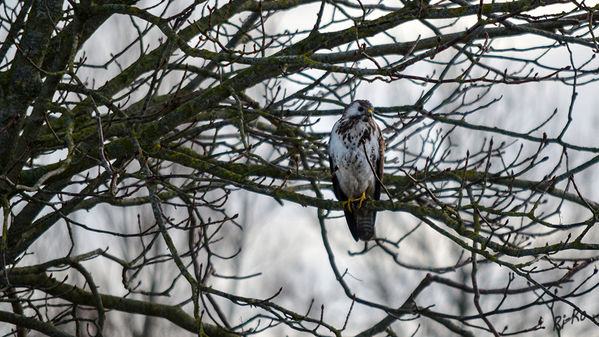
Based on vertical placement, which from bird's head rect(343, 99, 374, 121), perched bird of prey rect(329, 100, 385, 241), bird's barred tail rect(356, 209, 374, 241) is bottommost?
bird's barred tail rect(356, 209, 374, 241)

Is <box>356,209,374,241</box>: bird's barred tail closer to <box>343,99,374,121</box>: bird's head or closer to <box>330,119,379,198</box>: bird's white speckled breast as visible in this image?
<box>330,119,379,198</box>: bird's white speckled breast

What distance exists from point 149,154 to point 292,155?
3.95 ft

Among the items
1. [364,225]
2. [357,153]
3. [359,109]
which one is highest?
[359,109]

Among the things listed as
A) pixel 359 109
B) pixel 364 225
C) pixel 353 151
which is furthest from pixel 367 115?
pixel 364 225

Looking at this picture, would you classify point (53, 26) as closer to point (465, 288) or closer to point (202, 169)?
point (202, 169)

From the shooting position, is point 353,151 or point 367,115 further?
point 353,151

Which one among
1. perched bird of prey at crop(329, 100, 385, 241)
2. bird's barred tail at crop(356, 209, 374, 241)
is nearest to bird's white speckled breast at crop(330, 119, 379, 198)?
perched bird of prey at crop(329, 100, 385, 241)

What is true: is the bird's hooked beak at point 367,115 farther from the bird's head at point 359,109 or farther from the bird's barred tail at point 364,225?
the bird's barred tail at point 364,225

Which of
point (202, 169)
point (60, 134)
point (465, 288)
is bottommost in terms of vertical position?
point (465, 288)

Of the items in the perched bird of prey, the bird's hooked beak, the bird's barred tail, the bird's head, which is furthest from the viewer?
the bird's barred tail

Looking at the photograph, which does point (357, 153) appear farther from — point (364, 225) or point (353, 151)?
point (364, 225)

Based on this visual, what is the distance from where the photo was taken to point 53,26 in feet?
15.0

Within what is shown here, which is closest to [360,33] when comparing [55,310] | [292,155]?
[292,155]

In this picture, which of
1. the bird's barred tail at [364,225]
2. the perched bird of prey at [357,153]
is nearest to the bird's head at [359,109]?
the perched bird of prey at [357,153]
